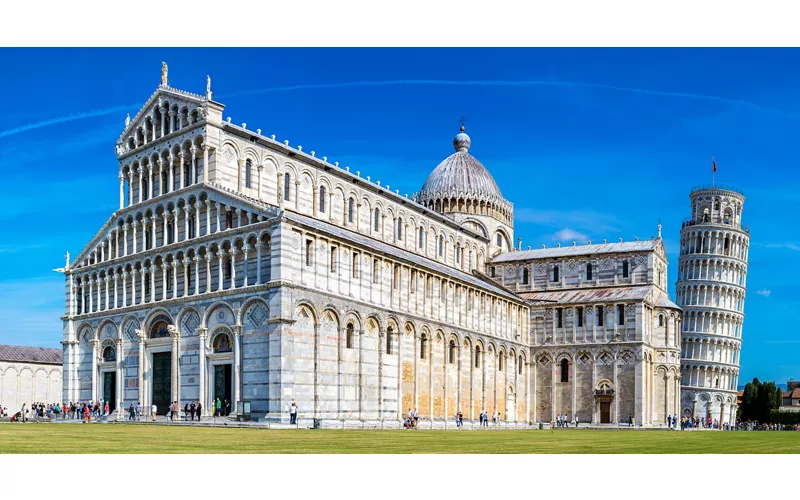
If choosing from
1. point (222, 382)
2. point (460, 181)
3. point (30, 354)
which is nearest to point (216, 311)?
point (222, 382)

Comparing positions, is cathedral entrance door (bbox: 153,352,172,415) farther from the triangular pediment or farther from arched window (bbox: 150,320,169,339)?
the triangular pediment

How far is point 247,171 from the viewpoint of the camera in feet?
186

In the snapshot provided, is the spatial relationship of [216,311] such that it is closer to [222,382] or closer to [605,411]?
[222,382]

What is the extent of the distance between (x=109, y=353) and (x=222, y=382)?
1215cm

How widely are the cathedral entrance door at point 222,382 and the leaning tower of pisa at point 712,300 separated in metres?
76.4

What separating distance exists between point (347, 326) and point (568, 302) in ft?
95.5

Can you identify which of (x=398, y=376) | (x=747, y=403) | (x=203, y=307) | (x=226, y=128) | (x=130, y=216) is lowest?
(x=747, y=403)

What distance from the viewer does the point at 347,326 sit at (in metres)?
53.3

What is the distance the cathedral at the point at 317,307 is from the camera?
164ft

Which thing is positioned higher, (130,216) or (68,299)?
(130,216)

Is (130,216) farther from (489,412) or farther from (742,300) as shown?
(742,300)

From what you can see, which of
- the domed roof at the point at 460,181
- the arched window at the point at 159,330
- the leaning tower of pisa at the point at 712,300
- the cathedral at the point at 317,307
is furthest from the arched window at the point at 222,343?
the leaning tower of pisa at the point at 712,300

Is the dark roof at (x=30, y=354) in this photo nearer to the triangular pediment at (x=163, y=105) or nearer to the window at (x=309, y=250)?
the triangular pediment at (x=163, y=105)

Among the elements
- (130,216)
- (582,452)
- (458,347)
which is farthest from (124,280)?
(582,452)
